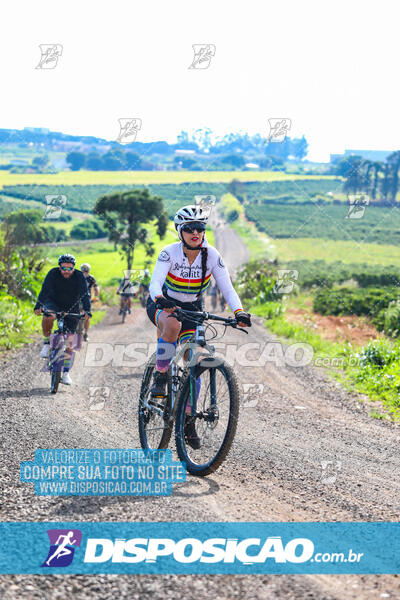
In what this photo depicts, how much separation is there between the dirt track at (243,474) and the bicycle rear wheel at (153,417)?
2.06 feet

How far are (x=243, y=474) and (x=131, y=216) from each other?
51287 millimetres

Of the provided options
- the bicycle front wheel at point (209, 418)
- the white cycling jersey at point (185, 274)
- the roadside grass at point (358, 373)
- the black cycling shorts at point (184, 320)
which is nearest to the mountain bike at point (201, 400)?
the bicycle front wheel at point (209, 418)

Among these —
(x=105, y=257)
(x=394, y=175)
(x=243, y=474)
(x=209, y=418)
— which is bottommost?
(x=105, y=257)

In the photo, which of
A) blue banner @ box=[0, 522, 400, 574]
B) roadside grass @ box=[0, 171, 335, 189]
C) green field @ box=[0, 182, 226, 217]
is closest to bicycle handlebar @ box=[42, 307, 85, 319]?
→ blue banner @ box=[0, 522, 400, 574]

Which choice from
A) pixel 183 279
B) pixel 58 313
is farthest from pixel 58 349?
pixel 183 279

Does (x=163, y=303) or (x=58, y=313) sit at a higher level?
(x=163, y=303)

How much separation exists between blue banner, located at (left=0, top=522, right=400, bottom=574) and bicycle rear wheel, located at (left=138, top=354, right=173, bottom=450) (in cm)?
181

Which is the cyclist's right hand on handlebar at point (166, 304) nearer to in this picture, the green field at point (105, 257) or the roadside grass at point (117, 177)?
the green field at point (105, 257)

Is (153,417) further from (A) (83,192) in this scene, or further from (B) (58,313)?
(A) (83,192)

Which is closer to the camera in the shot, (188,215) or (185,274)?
(188,215)

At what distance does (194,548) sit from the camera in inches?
177

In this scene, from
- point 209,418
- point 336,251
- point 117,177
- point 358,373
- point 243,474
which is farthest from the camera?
point 117,177

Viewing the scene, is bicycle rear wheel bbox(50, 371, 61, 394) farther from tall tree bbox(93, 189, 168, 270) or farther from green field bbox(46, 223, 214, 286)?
tall tree bbox(93, 189, 168, 270)

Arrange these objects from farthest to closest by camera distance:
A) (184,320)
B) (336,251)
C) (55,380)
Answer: (336,251) → (55,380) → (184,320)
